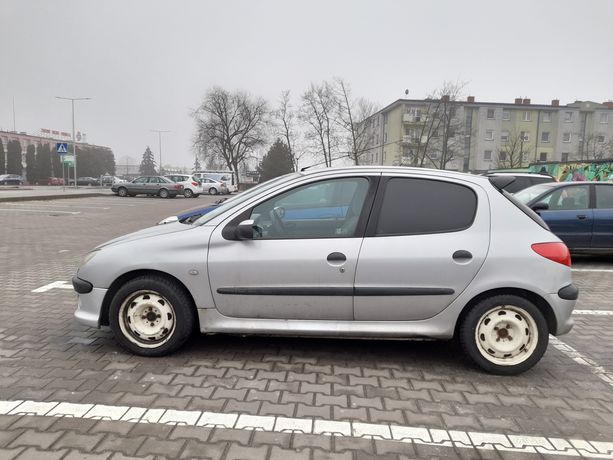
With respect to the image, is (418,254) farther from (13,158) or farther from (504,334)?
(13,158)

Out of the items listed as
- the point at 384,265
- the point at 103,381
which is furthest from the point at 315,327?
the point at 103,381

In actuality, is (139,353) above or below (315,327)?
below

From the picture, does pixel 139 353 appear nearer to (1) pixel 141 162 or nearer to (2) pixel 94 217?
(2) pixel 94 217

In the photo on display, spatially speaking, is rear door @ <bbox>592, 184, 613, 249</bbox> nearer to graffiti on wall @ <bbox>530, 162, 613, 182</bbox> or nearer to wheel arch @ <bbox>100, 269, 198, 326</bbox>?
wheel arch @ <bbox>100, 269, 198, 326</bbox>

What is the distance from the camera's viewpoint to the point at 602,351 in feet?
13.6

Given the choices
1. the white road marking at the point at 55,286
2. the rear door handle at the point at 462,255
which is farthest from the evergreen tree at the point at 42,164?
the rear door handle at the point at 462,255

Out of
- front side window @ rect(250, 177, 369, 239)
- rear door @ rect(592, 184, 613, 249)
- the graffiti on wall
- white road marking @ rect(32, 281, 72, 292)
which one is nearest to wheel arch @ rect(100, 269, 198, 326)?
front side window @ rect(250, 177, 369, 239)

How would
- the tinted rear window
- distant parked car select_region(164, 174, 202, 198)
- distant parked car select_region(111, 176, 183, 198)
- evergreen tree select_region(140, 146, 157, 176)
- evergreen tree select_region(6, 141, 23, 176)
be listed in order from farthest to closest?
evergreen tree select_region(140, 146, 157, 176)
evergreen tree select_region(6, 141, 23, 176)
distant parked car select_region(164, 174, 202, 198)
distant parked car select_region(111, 176, 183, 198)
the tinted rear window

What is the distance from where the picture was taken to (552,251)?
3.45 metres

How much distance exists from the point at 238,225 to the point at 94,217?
47.4 ft

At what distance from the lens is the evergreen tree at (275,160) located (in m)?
66.0

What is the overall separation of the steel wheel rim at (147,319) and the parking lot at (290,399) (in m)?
0.19

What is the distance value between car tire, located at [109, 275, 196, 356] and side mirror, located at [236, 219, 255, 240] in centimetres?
68

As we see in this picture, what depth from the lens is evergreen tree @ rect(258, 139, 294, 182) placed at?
66.0 m
